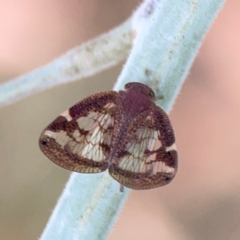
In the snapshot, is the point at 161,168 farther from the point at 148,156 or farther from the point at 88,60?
the point at 88,60

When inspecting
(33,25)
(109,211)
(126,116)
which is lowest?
(109,211)

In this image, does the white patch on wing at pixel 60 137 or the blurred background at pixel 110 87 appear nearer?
the white patch on wing at pixel 60 137

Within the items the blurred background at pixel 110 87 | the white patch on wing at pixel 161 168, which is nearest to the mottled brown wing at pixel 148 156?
the white patch on wing at pixel 161 168

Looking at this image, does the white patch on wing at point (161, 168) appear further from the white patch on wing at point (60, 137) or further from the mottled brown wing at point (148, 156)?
the white patch on wing at point (60, 137)

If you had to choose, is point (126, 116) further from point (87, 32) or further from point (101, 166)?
point (87, 32)

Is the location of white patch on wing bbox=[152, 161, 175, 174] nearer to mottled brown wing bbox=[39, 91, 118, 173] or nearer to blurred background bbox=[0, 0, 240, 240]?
mottled brown wing bbox=[39, 91, 118, 173]

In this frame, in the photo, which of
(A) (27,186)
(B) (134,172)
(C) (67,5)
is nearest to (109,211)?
(B) (134,172)
